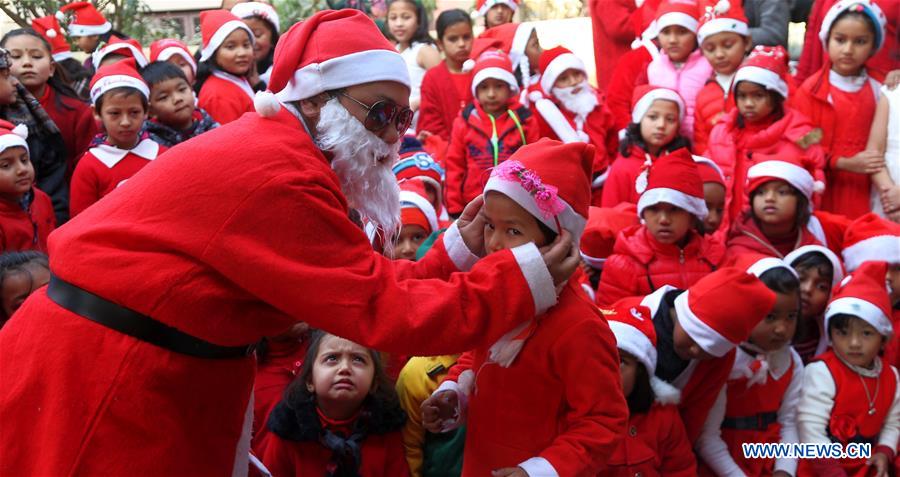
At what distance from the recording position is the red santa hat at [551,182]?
2689 millimetres

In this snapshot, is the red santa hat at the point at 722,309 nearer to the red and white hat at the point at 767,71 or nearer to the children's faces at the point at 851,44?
the red and white hat at the point at 767,71

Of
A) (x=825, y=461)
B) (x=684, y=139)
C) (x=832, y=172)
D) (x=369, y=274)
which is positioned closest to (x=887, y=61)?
(x=832, y=172)

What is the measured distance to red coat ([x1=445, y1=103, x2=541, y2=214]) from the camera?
6285 mm

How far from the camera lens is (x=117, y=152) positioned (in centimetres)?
514

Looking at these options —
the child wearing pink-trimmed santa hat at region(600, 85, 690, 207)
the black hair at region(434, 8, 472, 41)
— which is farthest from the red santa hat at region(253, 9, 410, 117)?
the black hair at region(434, 8, 472, 41)

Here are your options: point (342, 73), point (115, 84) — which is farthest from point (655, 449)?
point (115, 84)

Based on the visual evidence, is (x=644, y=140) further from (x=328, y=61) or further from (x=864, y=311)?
(x=328, y=61)

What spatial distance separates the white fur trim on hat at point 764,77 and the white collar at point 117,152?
341cm

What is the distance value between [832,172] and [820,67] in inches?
45.0

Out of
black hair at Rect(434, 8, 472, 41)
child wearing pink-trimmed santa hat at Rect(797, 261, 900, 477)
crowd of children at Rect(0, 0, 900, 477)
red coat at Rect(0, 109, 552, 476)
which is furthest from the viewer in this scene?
black hair at Rect(434, 8, 472, 41)

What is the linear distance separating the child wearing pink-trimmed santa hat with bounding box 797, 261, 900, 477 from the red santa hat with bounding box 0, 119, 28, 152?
152 inches

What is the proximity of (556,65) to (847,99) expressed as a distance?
6.27 feet

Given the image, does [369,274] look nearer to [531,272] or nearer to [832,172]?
[531,272]

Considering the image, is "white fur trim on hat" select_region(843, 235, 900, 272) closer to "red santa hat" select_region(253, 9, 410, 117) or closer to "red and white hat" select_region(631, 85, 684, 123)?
"red and white hat" select_region(631, 85, 684, 123)
